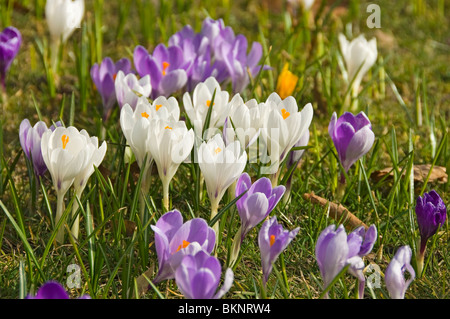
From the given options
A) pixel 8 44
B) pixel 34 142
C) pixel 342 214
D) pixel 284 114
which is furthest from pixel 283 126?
pixel 8 44

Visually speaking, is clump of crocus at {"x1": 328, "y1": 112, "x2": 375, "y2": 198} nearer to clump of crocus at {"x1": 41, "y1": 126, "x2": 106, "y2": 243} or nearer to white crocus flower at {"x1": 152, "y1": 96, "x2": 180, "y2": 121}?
white crocus flower at {"x1": 152, "y1": 96, "x2": 180, "y2": 121}

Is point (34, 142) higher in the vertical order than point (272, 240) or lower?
higher

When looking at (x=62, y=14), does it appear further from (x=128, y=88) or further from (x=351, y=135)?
(x=351, y=135)

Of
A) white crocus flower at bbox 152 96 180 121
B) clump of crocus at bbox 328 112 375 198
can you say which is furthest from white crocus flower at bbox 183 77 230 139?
clump of crocus at bbox 328 112 375 198

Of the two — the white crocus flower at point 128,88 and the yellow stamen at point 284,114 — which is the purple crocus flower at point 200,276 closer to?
the yellow stamen at point 284,114

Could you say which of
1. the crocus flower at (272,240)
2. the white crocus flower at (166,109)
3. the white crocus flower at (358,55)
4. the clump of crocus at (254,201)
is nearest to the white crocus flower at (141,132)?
the white crocus flower at (166,109)

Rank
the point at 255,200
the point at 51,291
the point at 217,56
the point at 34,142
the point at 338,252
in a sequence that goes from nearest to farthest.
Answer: the point at 51,291
the point at 338,252
the point at 255,200
the point at 34,142
the point at 217,56

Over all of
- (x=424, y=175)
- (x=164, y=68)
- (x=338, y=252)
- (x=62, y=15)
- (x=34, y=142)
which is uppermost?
(x=62, y=15)
